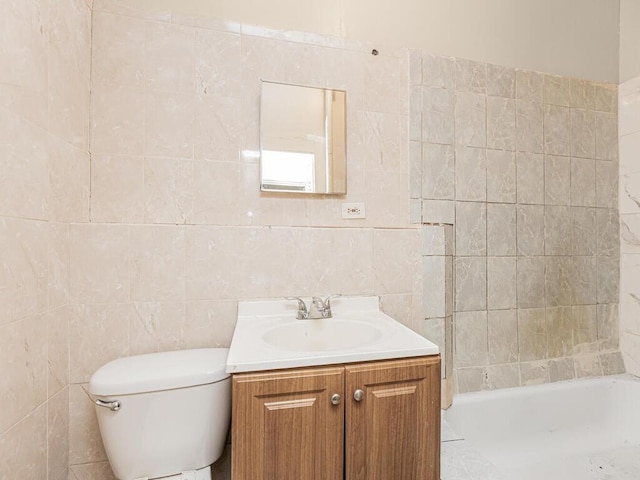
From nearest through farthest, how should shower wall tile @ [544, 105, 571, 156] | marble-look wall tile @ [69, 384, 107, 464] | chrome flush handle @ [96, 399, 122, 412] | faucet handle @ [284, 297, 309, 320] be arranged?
chrome flush handle @ [96, 399, 122, 412] → marble-look wall tile @ [69, 384, 107, 464] → faucet handle @ [284, 297, 309, 320] → shower wall tile @ [544, 105, 571, 156]

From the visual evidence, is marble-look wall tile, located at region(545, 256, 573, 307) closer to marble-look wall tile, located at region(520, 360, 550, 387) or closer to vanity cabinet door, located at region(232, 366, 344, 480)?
marble-look wall tile, located at region(520, 360, 550, 387)

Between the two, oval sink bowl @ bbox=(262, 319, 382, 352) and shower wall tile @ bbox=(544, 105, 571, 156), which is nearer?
oval sink bowl @ bbox=(262, 319, 382, 352)

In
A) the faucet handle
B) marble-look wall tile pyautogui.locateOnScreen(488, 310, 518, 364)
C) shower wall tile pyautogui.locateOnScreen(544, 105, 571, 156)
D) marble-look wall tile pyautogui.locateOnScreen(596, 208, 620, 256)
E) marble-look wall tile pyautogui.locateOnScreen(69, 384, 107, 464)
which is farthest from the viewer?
marble-look wall tile pyautogui.locateOnScreen(596, 208, 620, 256)

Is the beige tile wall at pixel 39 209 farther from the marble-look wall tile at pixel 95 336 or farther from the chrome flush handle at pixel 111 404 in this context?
the chrome flush handle at pixel 111 404

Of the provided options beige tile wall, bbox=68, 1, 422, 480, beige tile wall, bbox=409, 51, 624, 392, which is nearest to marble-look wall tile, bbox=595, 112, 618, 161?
beige tile wall, bbox=409, 51, 624, 392

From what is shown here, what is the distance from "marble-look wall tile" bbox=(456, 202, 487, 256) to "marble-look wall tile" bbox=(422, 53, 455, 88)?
24.2 inches

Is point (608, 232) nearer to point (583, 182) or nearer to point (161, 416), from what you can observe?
point (583, 182)

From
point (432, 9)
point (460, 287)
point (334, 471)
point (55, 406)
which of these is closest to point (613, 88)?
point (432, 9)

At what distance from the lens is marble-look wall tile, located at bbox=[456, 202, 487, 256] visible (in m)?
→ 1.66

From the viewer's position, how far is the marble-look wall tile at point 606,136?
6.23ft

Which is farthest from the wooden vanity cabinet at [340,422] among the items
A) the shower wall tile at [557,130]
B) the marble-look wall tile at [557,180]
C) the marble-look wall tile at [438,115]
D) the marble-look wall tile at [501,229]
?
the shower wall tile at [557,130]

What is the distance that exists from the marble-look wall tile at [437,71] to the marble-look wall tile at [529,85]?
425 mm

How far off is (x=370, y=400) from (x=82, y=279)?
3.63 ft

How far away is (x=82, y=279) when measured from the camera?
3.88 ft
